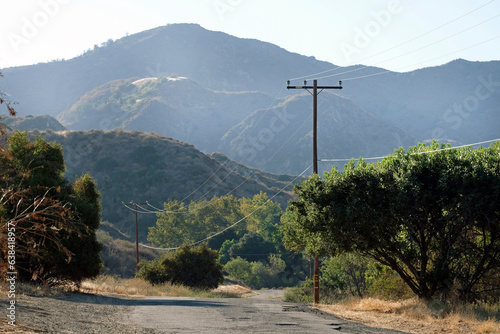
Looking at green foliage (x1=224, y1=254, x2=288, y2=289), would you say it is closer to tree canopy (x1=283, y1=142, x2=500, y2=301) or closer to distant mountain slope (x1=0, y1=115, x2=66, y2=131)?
tree canopy (x1=283, y1=142, x2=500, y2=301)

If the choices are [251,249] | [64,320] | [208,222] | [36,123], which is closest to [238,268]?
[251,249]

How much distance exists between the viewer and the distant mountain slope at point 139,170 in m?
115

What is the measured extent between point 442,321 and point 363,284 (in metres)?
33.2

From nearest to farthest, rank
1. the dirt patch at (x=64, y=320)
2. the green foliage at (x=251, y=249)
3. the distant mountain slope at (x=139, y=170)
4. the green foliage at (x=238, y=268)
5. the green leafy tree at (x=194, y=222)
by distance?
the dirt patch at (x=64, y=320), the green foliage at (x=238, y=268), the green leafy tree at (x=194, y=222), the green foliage at (x=251, y=249), the distant mountain slope at (x=139, y=170)

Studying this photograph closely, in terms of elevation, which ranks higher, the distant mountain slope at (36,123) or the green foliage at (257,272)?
the distant mountain slope at (36,123)

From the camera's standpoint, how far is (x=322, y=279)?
5169 centimetres

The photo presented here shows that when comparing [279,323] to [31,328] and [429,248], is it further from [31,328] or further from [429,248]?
[429,248]

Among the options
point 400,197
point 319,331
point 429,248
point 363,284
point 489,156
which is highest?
point 489,156

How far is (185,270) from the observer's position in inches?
2047


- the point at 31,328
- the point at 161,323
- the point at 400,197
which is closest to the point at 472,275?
the point at 400,197

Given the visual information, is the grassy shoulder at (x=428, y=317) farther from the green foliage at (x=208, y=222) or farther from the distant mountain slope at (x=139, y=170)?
the distant mountain slope at (x=139, y=170)

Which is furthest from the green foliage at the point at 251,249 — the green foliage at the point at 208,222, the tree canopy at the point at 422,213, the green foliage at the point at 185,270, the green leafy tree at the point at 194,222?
the tree canopy at the point at 422,213

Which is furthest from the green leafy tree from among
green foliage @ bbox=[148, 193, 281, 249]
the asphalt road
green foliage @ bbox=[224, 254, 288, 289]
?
the asphalt road

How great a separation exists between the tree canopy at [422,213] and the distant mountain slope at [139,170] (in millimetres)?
89014
